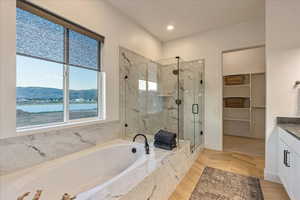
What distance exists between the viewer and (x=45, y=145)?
1.64 meters

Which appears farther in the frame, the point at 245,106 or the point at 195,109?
the point at 245,106

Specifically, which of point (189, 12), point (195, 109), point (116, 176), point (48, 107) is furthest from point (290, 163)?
point (48, 107)

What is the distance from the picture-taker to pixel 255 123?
14.2ft

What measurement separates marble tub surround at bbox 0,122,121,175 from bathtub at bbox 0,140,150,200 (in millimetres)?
86

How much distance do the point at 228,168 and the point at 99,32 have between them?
118 inches

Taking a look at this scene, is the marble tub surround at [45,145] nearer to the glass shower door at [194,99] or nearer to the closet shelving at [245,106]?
the glass shower door at [194,99]

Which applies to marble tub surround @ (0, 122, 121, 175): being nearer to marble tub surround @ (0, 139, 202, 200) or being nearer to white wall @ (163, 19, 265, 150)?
marble tub surround @ (0, 139, 202, 200)

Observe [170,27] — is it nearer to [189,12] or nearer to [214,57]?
[189,12]

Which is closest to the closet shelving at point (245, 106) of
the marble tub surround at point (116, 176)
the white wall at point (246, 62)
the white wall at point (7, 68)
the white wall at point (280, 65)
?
the white wall at point (246, 62)

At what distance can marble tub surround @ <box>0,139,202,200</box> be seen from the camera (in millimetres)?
1157

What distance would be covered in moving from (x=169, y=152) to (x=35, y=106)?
1676 mm

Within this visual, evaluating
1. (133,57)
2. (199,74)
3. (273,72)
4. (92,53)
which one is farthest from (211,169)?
(92,53)

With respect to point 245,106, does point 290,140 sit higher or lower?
lower

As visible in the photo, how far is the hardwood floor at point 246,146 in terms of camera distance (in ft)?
10.6
